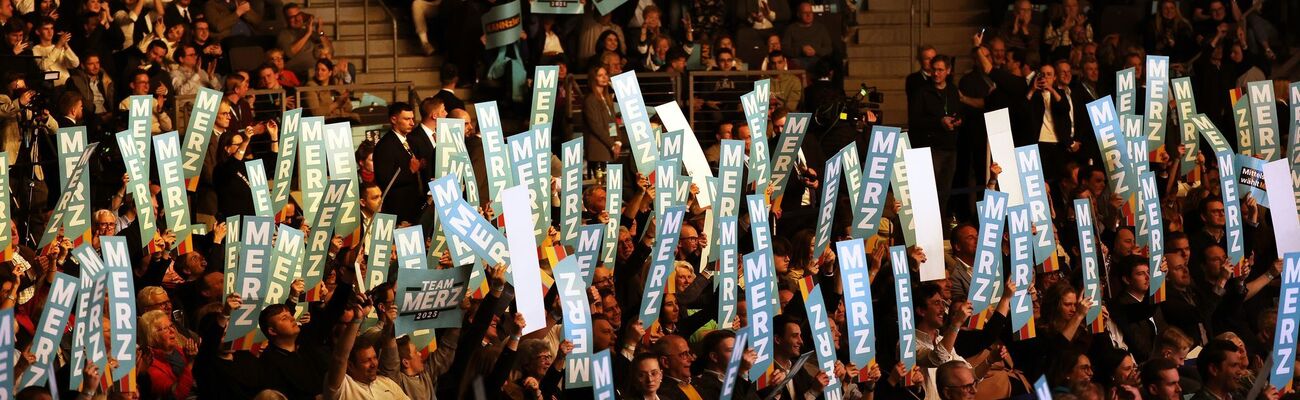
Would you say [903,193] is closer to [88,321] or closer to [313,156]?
[313,156]

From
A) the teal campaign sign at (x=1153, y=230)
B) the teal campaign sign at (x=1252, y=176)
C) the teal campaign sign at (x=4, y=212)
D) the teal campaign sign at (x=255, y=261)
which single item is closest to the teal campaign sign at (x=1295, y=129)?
the teal campaign sign at (x=1252, y=176)

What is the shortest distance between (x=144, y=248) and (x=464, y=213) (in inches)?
91.1

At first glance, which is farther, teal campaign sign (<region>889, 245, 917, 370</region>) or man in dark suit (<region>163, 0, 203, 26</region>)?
man in dark suit (<region>163, 0, 203, 26</region>)

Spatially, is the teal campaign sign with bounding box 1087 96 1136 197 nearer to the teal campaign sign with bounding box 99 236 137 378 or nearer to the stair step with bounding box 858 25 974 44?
the teal campaign sign with bounding box 99 236 137 378

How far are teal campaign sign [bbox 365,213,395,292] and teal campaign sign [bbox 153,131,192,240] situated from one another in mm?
933

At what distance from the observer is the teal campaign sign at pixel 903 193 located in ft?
39.7

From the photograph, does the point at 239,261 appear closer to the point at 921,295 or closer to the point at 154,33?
the point at 921,295

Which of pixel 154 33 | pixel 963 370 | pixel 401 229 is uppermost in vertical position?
pixel 154 33

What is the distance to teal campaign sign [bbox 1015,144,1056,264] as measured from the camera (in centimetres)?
1212

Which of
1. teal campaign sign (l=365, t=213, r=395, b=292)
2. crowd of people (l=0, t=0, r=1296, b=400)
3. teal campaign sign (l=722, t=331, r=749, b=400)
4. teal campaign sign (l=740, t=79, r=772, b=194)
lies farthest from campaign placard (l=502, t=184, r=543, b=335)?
teal campaign sign (l=740, t=79, r=772, b=194)

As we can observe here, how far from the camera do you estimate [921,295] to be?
1104 centimetres

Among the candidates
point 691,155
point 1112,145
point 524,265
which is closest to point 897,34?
point 1112,145

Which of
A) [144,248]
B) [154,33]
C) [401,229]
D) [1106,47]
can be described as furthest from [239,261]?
[1106,47]

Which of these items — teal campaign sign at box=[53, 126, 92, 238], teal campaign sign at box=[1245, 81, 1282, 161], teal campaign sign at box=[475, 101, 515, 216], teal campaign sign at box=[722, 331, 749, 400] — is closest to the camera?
teal campaign sign at box=[722, 331, 749, 400]
